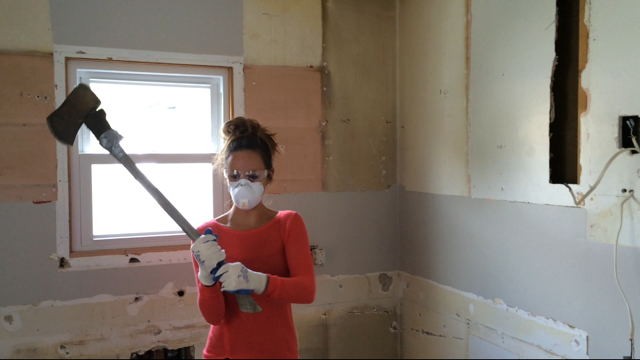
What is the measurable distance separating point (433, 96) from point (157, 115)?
4.87 ft

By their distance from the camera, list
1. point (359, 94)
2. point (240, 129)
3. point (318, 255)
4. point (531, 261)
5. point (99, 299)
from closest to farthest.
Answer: point (240, 129)
point (531, 261)
point (99, 299)
point (318, 255)
point (359, 94)

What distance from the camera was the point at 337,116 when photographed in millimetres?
2627

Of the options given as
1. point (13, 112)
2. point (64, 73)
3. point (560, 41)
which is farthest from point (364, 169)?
point (13, 112)

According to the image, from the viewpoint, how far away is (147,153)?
7.54 ft

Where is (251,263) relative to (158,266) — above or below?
above

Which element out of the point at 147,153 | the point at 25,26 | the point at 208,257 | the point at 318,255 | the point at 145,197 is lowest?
the point at 318,255

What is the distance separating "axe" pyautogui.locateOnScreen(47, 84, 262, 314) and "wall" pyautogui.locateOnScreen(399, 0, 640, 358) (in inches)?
54.3

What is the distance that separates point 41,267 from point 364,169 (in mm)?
1741

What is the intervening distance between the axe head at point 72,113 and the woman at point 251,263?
446 millimetres

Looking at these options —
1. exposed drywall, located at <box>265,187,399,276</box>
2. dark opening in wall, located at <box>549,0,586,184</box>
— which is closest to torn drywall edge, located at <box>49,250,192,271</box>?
exposed drywall, located at <box>265,187,399,276</box>

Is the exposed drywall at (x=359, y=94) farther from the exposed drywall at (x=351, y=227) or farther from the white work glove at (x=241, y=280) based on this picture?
the white work glove at (x=241, y=280)

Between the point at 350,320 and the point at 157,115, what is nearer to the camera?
the point at 157,115

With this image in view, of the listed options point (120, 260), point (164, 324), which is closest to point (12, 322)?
point (120, 260)

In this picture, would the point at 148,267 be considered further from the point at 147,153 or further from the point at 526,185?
the point at 526,185
